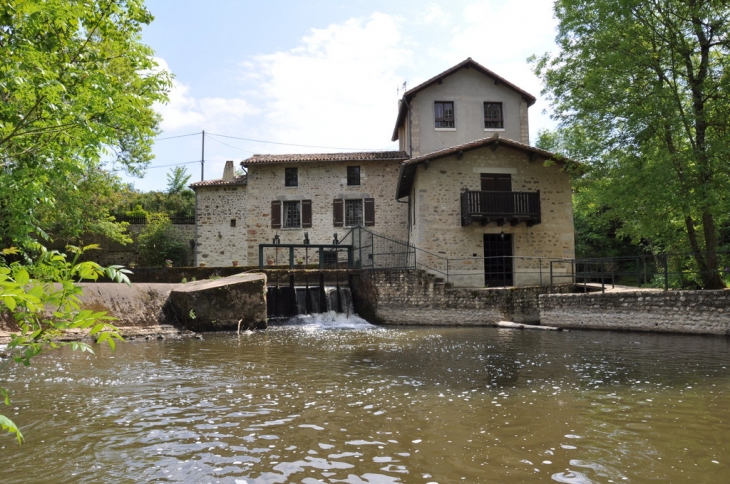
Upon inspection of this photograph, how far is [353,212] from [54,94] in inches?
845

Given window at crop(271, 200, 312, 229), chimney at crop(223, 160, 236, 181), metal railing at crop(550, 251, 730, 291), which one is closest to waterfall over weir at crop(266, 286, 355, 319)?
metal railing at crop(550, 251, 730, 291)

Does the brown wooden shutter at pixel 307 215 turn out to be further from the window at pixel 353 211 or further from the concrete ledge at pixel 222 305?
the concrete ledge at pixel 222 305

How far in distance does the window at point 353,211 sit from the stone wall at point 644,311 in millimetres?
12002

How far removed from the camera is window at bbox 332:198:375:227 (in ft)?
81.8

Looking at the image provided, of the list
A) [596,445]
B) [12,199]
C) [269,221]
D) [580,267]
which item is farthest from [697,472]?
[269,221]

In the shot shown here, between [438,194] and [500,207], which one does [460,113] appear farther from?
[500,207]

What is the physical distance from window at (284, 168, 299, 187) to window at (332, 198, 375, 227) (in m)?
→ 2.38

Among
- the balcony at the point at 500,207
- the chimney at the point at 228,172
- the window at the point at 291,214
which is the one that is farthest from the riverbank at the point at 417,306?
the chimney at the point at 228,172

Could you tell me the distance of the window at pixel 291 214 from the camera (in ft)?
82.6

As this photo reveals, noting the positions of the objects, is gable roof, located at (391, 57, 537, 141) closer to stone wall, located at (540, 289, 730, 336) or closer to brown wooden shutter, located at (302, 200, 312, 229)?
brown wooden shutter, located at (302, 200, 312, 229)

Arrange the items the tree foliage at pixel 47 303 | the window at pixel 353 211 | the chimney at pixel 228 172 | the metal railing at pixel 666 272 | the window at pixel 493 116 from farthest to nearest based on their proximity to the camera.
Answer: the chimney at pixel 228 172 < the window at pixel 353 211 < the window at pixel 493 116 < the metal railing at pixel 666 272 < the tree foliage at pixel 47 303

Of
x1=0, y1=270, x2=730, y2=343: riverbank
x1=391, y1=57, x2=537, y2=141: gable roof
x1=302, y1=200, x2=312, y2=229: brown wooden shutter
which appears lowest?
x1=0, y1=270, x2=730, y2=343: riverbank

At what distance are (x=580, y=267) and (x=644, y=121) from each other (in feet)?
35.7

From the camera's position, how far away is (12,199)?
190 inches
